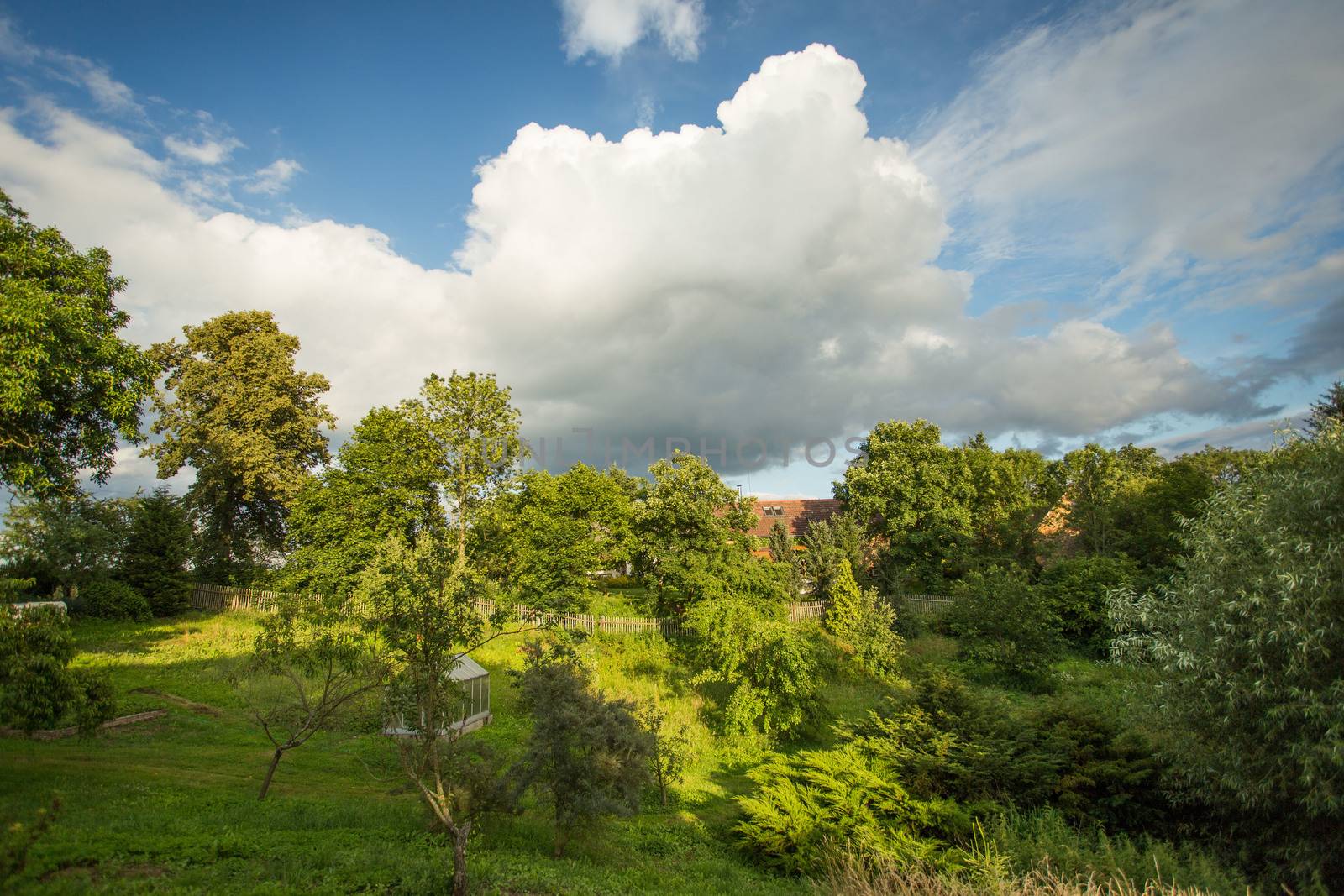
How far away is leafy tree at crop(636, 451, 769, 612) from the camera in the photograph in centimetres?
3044

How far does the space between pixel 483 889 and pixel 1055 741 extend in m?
12.2

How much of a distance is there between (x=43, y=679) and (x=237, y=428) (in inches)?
1041

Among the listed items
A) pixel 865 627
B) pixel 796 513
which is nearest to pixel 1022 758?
pixel 865 627

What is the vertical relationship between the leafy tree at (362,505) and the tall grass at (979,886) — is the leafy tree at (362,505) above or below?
above

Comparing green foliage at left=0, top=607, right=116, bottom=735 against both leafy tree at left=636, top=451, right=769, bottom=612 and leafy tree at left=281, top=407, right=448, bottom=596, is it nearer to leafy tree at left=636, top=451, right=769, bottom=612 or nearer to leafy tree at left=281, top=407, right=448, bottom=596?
leafy tree at left=281, top=407, right=448, bottom=596

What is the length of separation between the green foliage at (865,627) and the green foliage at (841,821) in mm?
14291

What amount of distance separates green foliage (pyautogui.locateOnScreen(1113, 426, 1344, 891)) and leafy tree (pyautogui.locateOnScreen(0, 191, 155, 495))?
26458mm

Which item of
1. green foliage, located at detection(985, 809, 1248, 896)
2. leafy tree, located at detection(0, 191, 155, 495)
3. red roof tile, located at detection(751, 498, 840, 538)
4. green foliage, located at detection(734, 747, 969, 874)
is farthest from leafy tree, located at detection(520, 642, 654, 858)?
red roof tile, located at detection(751, 498, 840, 538)

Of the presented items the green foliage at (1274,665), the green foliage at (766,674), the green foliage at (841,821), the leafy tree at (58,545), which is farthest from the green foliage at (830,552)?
the leafy tree at (58,545)

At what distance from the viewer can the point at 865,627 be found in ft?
90.4

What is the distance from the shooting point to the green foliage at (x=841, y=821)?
10922 mm

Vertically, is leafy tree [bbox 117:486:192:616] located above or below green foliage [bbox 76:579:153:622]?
above

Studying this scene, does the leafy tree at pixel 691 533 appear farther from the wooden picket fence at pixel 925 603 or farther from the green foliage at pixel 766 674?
the wooden picket fence at pixel 925 603

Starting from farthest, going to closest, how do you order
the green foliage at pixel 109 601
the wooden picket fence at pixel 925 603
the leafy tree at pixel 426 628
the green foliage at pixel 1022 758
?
the wooden picket fence at pixel 925 603
the green foliage at pixel 109 601
the green foliage at pixel 1022 758
the leafy tree at pixel 426 628
